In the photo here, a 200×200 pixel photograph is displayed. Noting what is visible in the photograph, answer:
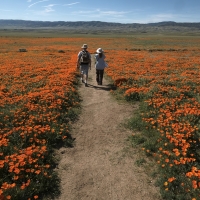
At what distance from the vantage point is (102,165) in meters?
7.11

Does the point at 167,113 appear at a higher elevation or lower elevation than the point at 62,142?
higher

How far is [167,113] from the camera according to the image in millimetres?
9688

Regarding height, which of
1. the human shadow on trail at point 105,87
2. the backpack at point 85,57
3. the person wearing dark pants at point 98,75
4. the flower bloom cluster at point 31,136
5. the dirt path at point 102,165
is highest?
the backpack at point 85,57

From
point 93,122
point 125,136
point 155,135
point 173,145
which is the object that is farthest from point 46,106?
point 173,145

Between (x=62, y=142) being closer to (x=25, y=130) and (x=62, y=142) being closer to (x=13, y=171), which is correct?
(x=25, y=130)

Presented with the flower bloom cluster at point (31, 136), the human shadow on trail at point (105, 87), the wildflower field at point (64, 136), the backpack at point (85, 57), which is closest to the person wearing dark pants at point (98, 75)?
the human shadow on trail at point (105, 87)

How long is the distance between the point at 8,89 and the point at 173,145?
11069 millimetres

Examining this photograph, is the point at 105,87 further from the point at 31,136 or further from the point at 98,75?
the point at 31,136

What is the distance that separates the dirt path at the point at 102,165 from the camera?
596cm

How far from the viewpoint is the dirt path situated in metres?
5.96

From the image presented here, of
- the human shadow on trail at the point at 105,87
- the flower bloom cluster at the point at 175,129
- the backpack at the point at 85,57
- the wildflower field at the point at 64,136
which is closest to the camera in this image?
the wildflower field at the point at 64,136

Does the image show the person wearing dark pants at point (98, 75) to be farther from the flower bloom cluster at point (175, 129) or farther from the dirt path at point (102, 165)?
the dirt path at point (102, 165)

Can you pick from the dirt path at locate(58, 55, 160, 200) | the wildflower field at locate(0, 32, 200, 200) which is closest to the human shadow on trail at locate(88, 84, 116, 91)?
the wildflower field at locate(0, 32, 200, 200)

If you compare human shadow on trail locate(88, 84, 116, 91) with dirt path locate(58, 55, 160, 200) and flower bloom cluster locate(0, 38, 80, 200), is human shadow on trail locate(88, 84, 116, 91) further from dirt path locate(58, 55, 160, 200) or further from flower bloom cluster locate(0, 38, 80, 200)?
dirt path locate(58, 55, 160, 200)
